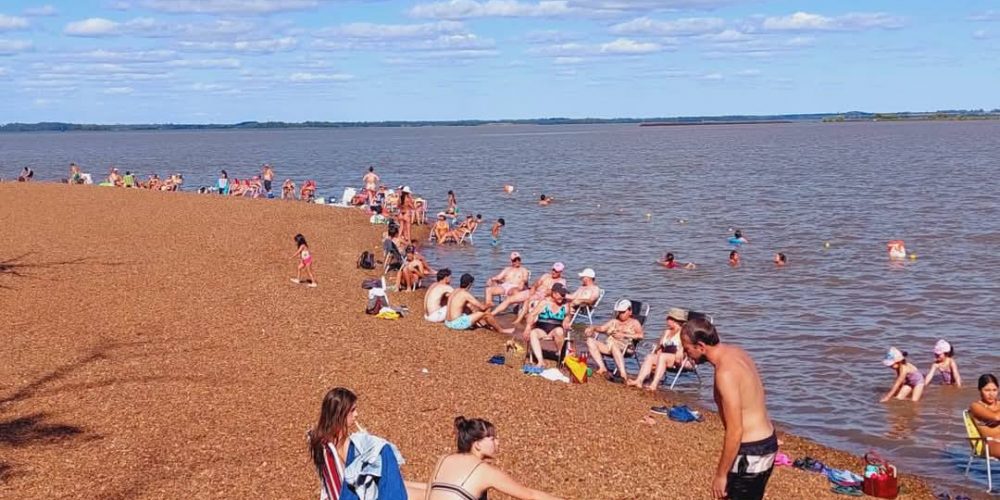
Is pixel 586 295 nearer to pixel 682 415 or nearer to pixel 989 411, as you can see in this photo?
pixel 682 415

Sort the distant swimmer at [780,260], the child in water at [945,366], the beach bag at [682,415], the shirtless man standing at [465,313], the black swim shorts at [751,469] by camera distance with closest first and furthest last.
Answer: the black swim shorts at [751,469], the beach bag at [682,415], the child in water at [945,366], the shirtless man standing at [465,313], the distant swimmer at [780,260]

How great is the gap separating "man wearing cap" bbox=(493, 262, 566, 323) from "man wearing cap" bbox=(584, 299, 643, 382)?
254 cm

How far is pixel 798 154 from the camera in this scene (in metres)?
81.2

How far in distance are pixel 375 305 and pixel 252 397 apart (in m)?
5.18

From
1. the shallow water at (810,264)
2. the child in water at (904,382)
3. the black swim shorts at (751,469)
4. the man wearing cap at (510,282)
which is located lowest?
the shallow water at (810,264)

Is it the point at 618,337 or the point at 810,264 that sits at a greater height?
the point at 618,337

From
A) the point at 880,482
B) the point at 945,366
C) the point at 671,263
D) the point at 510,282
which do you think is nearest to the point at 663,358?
the point at 945,366

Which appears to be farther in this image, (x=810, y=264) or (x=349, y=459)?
(x=810, y=264)

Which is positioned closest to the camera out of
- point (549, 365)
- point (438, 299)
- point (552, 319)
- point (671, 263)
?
point (549, 365)

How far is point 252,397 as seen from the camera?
9.62m

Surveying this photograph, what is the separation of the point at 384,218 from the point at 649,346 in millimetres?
14935

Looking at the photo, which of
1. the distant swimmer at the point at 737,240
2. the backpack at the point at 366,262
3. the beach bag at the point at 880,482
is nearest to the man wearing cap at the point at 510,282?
the backpack at the point at 366,262

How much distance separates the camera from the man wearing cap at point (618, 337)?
12.8 meters

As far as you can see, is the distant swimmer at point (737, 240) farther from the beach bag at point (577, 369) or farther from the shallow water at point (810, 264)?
the beach bag at point (577, 369)
